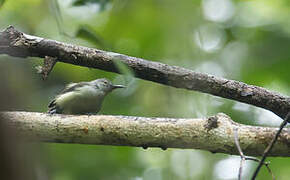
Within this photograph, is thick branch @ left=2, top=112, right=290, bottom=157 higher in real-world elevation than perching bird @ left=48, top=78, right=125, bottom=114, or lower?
lower

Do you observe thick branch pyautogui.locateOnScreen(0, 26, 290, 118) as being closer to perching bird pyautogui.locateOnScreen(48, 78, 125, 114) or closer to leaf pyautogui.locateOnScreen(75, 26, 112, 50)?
leaf pyautogui.locateOnScreen(75, 26, 112, 50)

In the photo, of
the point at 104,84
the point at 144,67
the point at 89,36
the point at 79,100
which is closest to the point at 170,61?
the point at 104,84

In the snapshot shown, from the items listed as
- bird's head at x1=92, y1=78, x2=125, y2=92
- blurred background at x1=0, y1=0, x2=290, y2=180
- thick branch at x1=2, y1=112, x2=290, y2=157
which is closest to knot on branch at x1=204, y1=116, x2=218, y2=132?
thick branch at x1=2, y1=112, x2=290, y2=157

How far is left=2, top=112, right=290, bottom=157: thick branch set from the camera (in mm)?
2738

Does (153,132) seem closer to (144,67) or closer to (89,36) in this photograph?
(144,67)

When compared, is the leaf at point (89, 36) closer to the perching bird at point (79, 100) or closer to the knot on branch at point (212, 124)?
the knot on branch at point (212, 124)

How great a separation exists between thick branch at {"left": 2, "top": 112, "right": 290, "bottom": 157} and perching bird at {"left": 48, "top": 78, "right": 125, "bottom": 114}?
1383 millimetres

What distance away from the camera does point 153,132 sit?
9.20 ft

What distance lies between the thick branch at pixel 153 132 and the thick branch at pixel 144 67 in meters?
0.21

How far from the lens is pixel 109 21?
6023 millimetres

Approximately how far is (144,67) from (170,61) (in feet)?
7.76

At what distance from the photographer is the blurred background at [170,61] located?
483 centimetres

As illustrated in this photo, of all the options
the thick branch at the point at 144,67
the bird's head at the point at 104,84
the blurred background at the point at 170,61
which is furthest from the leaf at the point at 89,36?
the bird's head at the point at 104,84

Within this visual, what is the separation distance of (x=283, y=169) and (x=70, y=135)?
3.00 m
